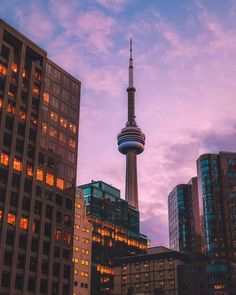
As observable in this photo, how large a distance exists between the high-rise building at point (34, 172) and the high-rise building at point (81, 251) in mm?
70485

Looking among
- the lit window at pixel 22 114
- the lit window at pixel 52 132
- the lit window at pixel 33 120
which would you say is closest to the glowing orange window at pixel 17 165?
the lit window at pixel 22 114

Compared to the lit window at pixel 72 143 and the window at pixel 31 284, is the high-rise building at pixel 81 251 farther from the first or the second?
the window at pixel 31 284

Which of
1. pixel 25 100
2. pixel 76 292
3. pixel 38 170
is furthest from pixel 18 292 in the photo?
pixel 76 292

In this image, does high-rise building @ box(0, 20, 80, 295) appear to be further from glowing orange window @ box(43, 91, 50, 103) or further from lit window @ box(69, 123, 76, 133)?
lit window @ box(69, 123, 76, 133)

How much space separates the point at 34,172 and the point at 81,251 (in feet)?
286

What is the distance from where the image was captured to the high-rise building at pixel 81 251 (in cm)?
18375

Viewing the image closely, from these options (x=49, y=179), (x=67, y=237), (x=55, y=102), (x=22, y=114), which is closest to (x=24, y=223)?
(x=49, y=179)

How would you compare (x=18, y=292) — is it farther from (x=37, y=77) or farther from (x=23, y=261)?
(x=37, y=77)

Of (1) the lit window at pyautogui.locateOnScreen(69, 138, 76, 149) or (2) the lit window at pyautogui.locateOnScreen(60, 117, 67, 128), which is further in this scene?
(1) the lit window at pyautogui.locateOnScreen(69, 138, 76, 149)

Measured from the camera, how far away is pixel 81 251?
19038 centimetres

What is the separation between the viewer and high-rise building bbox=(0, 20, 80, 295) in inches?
4028

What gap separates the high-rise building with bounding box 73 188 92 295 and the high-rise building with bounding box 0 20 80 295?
2775 inches

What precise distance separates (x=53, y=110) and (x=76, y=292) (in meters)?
86.1

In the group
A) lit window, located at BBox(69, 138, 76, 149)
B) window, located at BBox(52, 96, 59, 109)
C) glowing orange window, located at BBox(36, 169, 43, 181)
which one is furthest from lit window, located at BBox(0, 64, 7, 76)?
lit window, located at BBox(69, 138, 76, 149)
